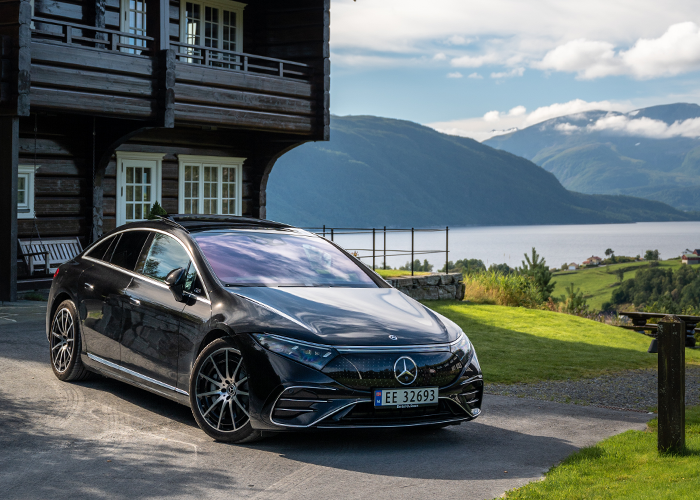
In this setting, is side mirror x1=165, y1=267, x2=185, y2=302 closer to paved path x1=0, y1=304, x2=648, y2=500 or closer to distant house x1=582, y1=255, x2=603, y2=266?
paved path x1=0, y1=304, x2=648, y2=500

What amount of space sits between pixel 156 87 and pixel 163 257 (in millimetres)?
10187

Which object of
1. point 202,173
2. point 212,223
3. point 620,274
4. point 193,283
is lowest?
point 620,274

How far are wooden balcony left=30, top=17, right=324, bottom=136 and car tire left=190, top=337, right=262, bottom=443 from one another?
10170 mm

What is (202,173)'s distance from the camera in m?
19.7

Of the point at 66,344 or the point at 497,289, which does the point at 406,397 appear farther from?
the point at 497,289

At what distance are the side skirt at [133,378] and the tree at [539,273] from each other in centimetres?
2063

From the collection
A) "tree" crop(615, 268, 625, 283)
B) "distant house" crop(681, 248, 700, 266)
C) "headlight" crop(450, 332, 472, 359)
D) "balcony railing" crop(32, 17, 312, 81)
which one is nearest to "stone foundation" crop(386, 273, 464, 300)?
"balcony railing" crop(32, 17, 312, 81)

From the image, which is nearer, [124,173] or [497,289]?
[124,173]

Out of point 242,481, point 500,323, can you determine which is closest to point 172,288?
point 242,481

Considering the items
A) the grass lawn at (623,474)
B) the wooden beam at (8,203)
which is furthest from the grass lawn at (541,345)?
the wooden beam at (8,203)

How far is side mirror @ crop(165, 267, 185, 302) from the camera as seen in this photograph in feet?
19.6

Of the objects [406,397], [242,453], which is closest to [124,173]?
[242,453]

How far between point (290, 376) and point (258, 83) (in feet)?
43.4

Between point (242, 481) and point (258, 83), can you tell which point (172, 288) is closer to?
point (242, 481)
